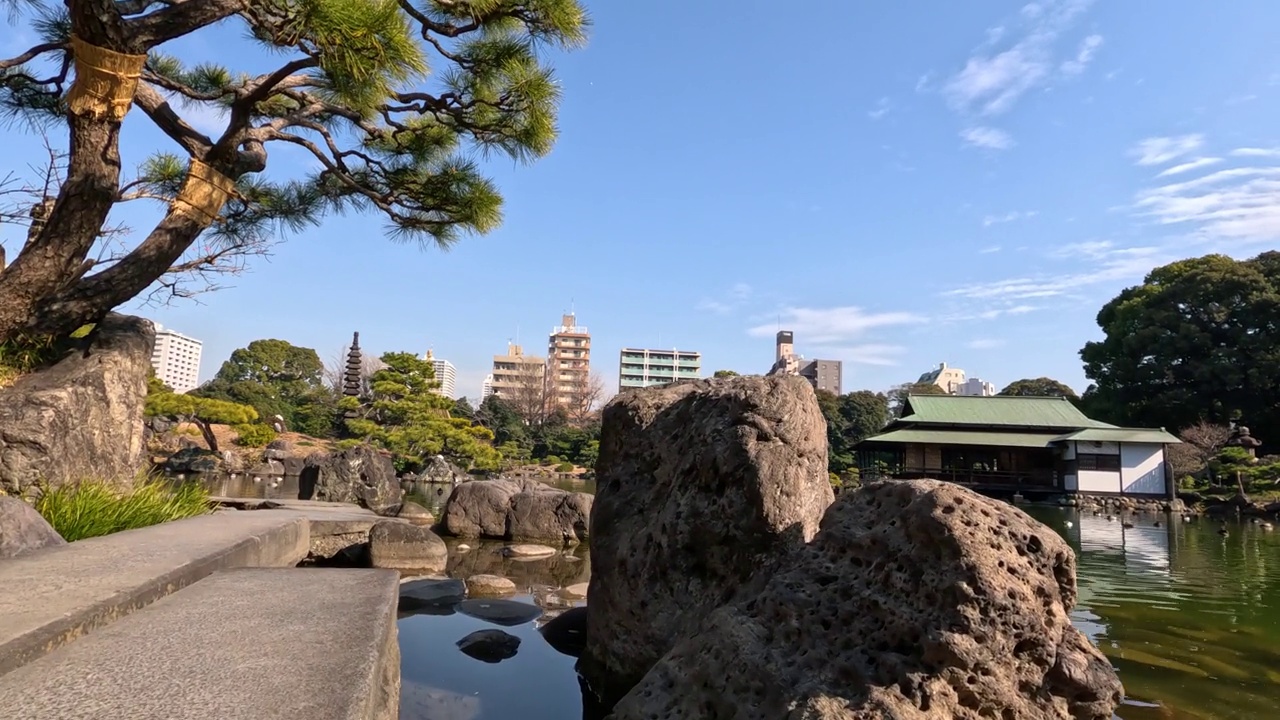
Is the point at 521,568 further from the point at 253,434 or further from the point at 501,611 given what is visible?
the point at 253,434

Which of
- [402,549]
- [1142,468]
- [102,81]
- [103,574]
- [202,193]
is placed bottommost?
[402,549]

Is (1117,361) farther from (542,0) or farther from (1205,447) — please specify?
(542,0)

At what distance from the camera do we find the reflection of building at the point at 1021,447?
25.5 meters

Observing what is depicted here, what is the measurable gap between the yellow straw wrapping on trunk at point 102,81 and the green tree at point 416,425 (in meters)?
19.8

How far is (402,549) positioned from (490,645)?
9.85 feet

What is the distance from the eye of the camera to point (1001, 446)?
1047 inches

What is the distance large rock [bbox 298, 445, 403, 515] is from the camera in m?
14.0

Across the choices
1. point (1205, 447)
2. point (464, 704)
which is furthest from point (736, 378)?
point (1205, 447)

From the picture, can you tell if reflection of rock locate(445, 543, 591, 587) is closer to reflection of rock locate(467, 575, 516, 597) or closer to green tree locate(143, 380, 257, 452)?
reflection of rock locate(467, 575, 516, 597)

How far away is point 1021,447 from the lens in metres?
26.7

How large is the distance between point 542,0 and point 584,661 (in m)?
5.04

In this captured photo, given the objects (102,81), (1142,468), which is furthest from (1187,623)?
(1142,468)

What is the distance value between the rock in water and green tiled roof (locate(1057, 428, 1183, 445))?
83.1 ft

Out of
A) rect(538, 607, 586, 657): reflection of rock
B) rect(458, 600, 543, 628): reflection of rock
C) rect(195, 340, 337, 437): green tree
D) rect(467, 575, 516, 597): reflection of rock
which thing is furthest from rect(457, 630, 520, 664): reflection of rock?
rect(195, 340, 337, 437): green tree
